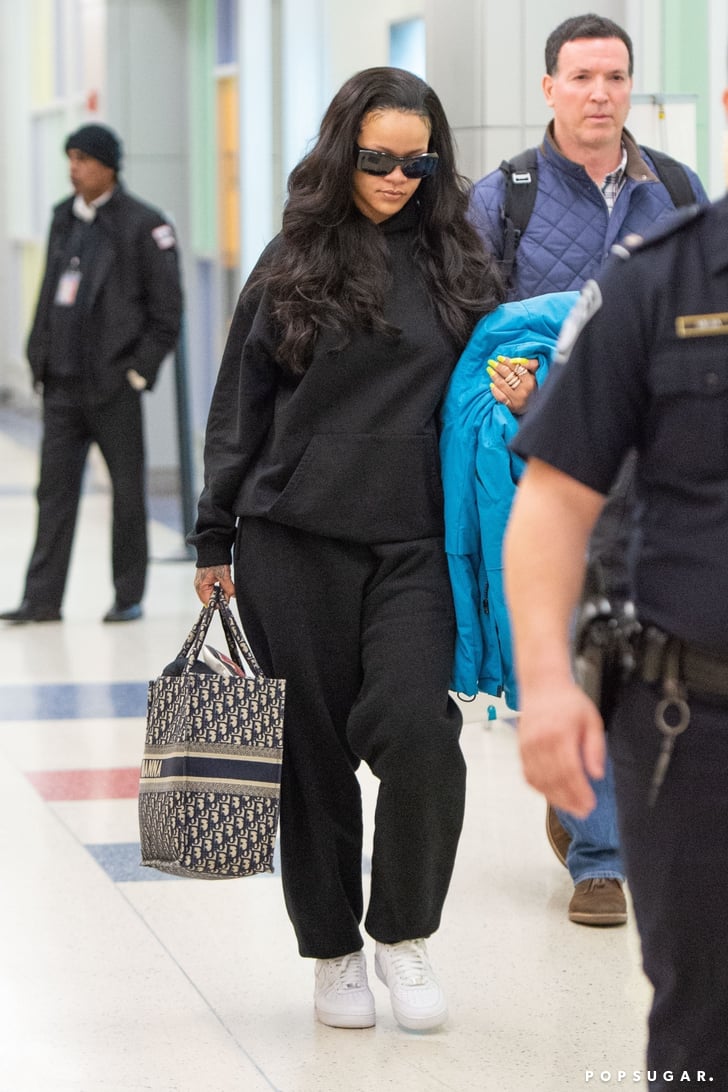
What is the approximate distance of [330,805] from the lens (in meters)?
3.38

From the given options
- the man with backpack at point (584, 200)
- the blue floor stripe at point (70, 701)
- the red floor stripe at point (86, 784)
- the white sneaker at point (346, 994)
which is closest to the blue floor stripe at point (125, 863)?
the red floor stripe at point (86, 784)

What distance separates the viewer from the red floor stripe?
16.8ft

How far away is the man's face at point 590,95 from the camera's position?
4.12 metres

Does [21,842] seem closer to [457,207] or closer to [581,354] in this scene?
[457,207]

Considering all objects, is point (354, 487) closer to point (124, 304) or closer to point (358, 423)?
point (358, 423)

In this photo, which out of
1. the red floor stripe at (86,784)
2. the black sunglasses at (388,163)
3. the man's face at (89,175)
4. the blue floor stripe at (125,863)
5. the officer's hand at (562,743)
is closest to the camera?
the officer's hand at (562,743)

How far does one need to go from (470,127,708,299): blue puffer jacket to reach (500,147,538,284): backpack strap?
0.01 meters

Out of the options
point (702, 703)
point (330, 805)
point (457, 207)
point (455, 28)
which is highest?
point (455, 28)

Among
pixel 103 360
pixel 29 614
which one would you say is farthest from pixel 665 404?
pixel 29 614

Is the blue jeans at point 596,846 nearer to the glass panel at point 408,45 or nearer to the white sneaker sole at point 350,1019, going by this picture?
the white sneaker sole at point 350,1019

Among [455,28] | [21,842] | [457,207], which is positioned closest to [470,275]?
[457,207]

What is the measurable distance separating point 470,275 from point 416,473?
15.1 inches

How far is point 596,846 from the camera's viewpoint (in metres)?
4.07

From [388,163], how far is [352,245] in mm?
160
